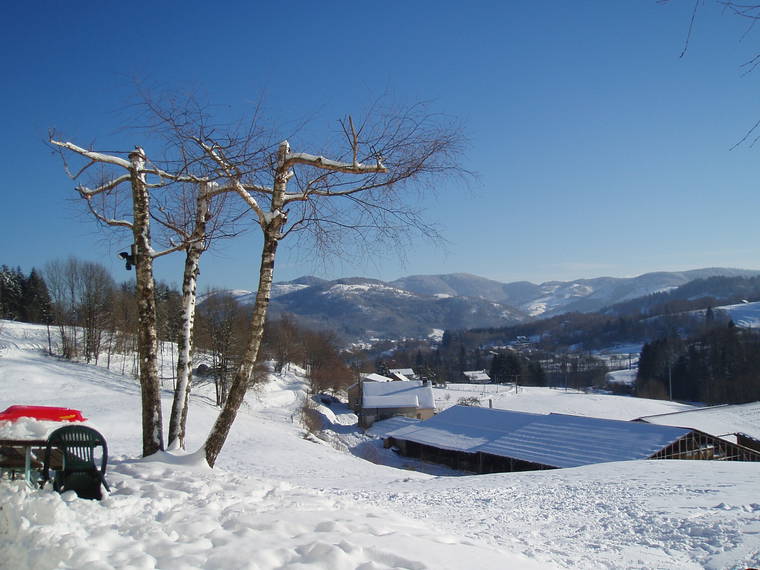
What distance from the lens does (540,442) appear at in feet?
94.3

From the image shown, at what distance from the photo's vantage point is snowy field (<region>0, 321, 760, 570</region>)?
3.31m

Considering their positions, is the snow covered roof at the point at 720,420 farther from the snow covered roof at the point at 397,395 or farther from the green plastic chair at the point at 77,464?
the green plastic chair at the point at 77,464

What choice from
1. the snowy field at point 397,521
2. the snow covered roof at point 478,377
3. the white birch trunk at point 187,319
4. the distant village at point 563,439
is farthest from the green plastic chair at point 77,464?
the snow covered roof at point 478,377

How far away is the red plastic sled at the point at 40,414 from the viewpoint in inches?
204

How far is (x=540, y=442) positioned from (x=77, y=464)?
28024mm

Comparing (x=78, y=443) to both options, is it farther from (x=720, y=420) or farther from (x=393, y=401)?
(x=393, y=401)

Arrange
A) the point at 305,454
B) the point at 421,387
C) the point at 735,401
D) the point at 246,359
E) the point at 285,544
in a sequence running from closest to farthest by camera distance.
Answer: the point at 285,544
the point at 246,359
the point at 305,454
the point at 421,387
the point at 735,401

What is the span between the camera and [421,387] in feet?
190

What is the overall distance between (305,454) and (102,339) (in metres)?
32.3

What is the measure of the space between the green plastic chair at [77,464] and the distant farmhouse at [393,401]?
47.7m

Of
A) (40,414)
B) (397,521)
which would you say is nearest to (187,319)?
(40,414)

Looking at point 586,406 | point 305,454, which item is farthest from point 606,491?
point 586,406

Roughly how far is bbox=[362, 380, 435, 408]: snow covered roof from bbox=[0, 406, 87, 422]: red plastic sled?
160 ft

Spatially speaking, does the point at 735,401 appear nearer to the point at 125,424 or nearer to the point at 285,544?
the point at 125,424
